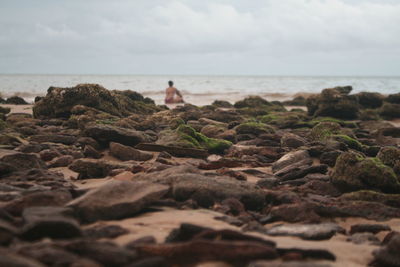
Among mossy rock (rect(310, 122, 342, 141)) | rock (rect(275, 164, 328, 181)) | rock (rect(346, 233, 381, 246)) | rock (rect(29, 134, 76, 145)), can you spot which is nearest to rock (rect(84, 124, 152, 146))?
rock (rect(29, 134, 76, 145))

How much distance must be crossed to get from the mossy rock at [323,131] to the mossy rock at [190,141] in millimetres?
2251

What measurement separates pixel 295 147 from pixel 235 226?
5.45m

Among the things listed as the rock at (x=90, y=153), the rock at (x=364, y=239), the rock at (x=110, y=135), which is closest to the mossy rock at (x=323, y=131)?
the rock at (x=110, y=135)

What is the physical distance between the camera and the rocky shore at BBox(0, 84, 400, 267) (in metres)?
2.90

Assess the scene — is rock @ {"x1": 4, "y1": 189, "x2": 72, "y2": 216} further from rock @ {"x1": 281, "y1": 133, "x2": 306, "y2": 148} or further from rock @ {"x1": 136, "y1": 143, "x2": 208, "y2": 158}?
rock @ {"x1": 281, "y1": 133, "x2": 306, "y2": 148}

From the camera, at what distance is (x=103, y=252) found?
2.76 meters

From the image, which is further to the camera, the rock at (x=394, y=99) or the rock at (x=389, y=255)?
the rock at (x=394, y=99)

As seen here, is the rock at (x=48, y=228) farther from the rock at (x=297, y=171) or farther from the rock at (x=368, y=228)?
the rock at (x=297, y=171)

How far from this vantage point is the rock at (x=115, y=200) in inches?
145

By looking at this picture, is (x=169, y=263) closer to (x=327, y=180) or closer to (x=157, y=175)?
(x=157, y=175)

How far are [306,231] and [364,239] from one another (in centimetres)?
54

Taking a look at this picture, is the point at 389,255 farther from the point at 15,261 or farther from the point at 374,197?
the point at 15,261

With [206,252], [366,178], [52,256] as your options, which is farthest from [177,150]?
[52,256]

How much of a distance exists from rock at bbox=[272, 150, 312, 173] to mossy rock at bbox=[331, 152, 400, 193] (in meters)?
1.36
